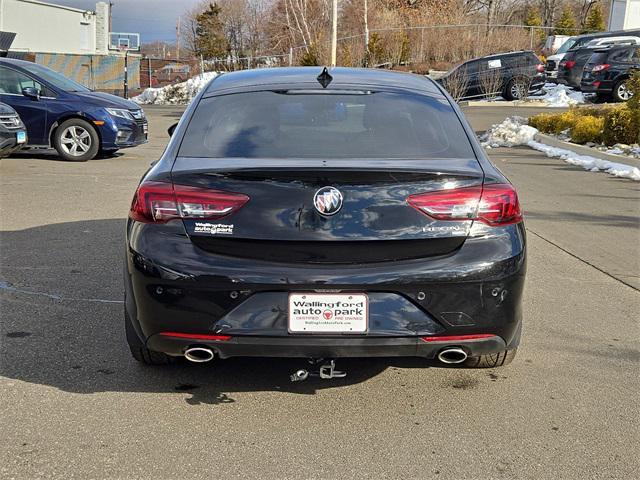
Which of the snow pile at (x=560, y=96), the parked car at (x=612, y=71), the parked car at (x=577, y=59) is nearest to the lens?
the parked car at (x=612, y=71)

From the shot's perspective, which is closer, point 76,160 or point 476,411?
point 476,411

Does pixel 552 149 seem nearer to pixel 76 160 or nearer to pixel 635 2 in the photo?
pixel 76 160

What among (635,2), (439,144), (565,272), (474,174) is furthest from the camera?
(635,2)

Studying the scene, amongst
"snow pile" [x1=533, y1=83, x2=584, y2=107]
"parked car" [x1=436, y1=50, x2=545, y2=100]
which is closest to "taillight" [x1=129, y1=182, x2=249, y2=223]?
"snow pile" [x1=533, y1=83, x2=584, y2=107]

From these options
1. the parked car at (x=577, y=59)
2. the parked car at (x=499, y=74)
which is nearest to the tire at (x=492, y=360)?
the parked car at (x=499, y=74)

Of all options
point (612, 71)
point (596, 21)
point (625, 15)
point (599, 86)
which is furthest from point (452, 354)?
point (596, 21)

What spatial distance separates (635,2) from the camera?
46.0m

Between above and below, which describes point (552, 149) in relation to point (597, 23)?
below

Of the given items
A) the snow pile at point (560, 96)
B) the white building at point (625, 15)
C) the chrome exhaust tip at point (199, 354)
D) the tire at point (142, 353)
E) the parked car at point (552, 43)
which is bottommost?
the tire at point (142, 353)

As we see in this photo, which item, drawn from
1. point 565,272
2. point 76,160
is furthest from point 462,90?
point 565,272

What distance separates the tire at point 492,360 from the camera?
4129 millimetres

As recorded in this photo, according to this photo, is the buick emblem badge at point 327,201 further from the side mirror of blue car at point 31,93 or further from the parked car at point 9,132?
the side mirror of blue car at point 31,93

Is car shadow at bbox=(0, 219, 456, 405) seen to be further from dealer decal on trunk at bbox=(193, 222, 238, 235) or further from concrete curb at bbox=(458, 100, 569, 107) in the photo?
concrete curb at bbox=(458, 100, 569, 107)

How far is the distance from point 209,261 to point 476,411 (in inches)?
58.3
